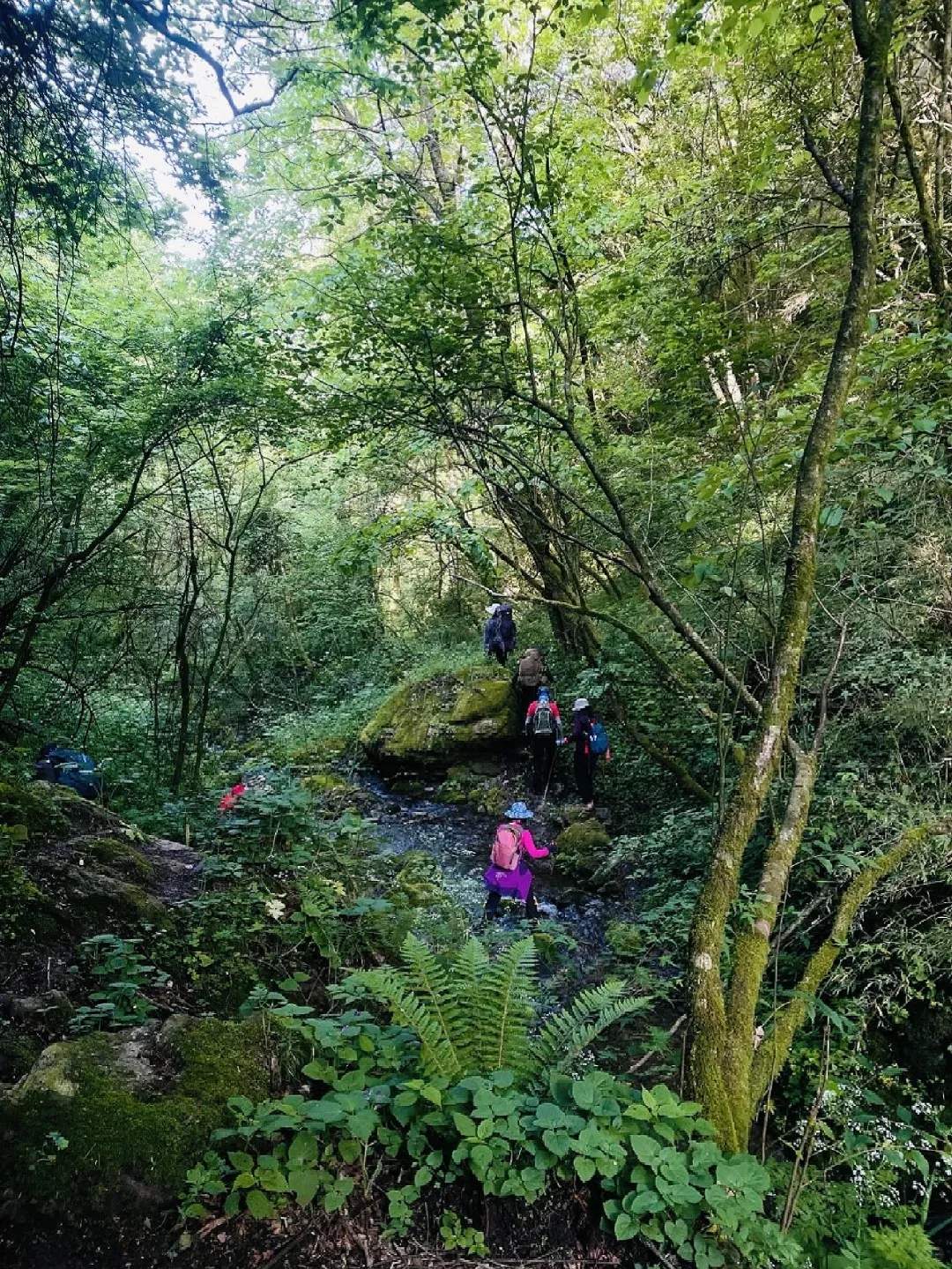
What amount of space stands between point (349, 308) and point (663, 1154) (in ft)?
23.1

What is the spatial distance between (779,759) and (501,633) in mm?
10114

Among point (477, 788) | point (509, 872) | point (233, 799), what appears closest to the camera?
point (233, 799)

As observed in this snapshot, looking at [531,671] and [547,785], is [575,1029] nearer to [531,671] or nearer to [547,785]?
[547,785]

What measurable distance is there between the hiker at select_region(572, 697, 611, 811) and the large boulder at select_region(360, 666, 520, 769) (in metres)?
2.51

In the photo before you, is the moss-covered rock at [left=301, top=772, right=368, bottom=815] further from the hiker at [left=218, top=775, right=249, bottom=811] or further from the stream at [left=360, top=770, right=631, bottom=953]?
the hiker at [left=218, top=775, right=249, bottom=811]

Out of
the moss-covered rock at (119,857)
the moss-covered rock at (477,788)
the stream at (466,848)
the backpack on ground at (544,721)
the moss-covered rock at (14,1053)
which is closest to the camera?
the moss-covered rock at (14,1053)

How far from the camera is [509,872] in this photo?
688 cm

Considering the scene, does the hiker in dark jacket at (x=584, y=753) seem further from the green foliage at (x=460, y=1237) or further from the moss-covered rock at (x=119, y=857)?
the green foliage at (x=460, y=1237)

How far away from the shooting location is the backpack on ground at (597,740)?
958 centimetres

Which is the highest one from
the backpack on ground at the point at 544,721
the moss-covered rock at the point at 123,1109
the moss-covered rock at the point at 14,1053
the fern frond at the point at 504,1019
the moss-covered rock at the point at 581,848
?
the moss-covered rock at the point at 14,1053

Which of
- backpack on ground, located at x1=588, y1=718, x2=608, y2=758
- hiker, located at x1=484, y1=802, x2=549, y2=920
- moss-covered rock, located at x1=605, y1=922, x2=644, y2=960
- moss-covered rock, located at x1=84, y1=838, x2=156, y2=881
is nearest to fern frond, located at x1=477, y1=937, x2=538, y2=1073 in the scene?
moss-covered rock, located at x1=84, y1=838, x2=156, y2=881

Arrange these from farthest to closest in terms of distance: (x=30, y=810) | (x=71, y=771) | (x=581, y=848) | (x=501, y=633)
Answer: (x=501, y=633), (x=581, y=848), (x=71, y=771), (x=30, y=810)

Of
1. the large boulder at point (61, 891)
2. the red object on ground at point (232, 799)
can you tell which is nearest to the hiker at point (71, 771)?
the large boulder at point (61, 891)

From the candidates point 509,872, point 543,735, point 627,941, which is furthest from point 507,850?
point 543,735
